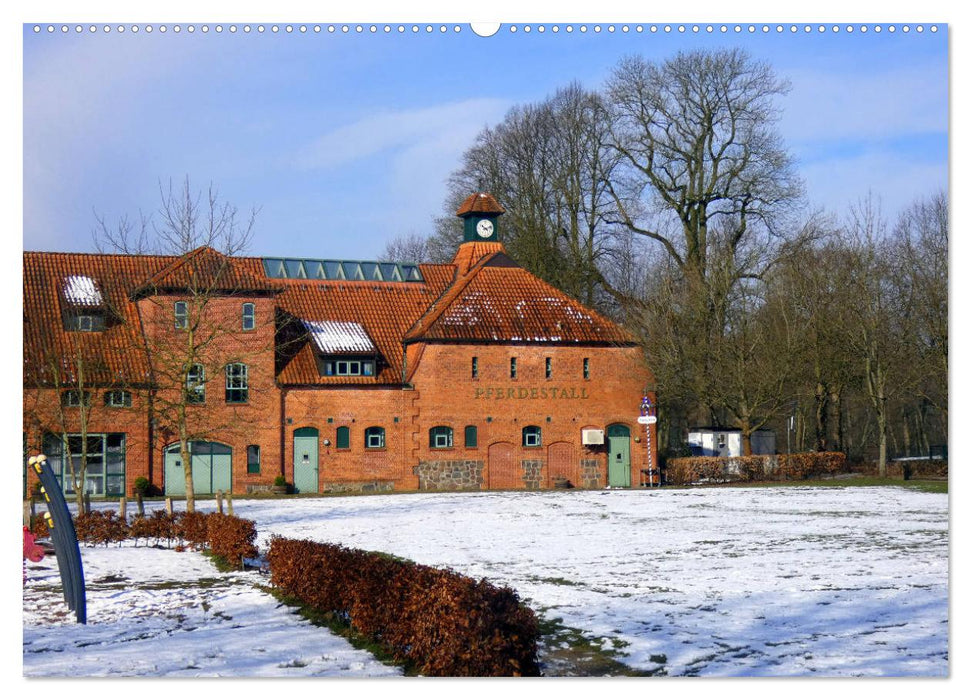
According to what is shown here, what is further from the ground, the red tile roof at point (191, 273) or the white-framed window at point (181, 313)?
the red tile roof at point (191, 273)

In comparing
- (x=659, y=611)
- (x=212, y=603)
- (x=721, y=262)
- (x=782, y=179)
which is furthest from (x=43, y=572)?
(x=721, y=262)

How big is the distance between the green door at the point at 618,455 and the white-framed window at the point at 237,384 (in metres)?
11.6

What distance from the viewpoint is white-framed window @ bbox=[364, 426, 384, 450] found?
3541 centimetres

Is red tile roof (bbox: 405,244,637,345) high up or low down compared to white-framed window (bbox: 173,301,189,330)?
up

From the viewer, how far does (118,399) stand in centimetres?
2439

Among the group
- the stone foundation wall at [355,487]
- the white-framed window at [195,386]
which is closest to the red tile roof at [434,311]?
the stone foundation wall at [355,487]

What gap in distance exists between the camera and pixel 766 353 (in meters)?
35.8

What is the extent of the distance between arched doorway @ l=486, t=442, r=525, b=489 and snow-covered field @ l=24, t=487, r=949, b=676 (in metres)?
9.20

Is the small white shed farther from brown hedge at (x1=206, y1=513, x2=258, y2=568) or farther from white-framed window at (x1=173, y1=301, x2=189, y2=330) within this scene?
brown hedge at (x1=206, y1=513, x2=258, y2=568)

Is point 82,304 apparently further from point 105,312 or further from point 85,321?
point 85,321

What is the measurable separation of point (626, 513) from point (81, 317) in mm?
12505

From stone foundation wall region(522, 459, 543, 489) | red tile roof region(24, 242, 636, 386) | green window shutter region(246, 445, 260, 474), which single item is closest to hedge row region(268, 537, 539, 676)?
red tile roof region(24, 242, 636, 386)

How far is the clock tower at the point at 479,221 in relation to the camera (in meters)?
37.2

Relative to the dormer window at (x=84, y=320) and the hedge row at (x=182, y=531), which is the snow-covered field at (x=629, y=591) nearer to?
the hedge row at (x=182, y=531)
